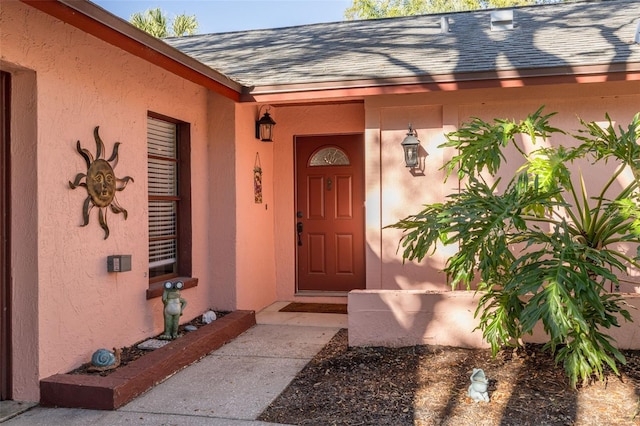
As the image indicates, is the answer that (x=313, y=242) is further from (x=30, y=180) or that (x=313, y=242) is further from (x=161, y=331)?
(x=30, y=180)

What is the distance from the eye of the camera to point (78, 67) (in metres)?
4.11

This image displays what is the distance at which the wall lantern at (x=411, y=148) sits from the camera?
5.66 metres

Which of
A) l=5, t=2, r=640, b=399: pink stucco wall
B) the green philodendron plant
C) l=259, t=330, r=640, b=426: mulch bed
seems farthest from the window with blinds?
the green philodendron plant

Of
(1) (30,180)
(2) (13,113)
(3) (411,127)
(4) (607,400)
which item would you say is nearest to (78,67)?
(2) (13,113)

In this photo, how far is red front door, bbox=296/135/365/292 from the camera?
23.4ft

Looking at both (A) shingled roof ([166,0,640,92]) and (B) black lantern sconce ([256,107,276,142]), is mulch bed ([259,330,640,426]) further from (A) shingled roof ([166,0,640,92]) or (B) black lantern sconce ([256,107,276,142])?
(B) black lantern sconce ([256,107,276,142])

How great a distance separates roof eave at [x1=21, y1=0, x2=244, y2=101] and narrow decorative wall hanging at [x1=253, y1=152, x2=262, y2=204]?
1366 mm

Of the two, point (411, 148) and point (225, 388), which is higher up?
point (411, 148)

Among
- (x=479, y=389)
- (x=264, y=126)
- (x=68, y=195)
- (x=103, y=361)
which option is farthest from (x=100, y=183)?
(x=479, y=389)

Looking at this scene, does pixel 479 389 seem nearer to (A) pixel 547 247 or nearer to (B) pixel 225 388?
(A) pixel 547 247

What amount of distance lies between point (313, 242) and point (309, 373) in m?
3.11

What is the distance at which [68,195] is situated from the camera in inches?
156

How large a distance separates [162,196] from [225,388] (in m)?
2.27

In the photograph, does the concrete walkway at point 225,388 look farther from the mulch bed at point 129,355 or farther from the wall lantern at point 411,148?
the wall lantern at point 411,148
